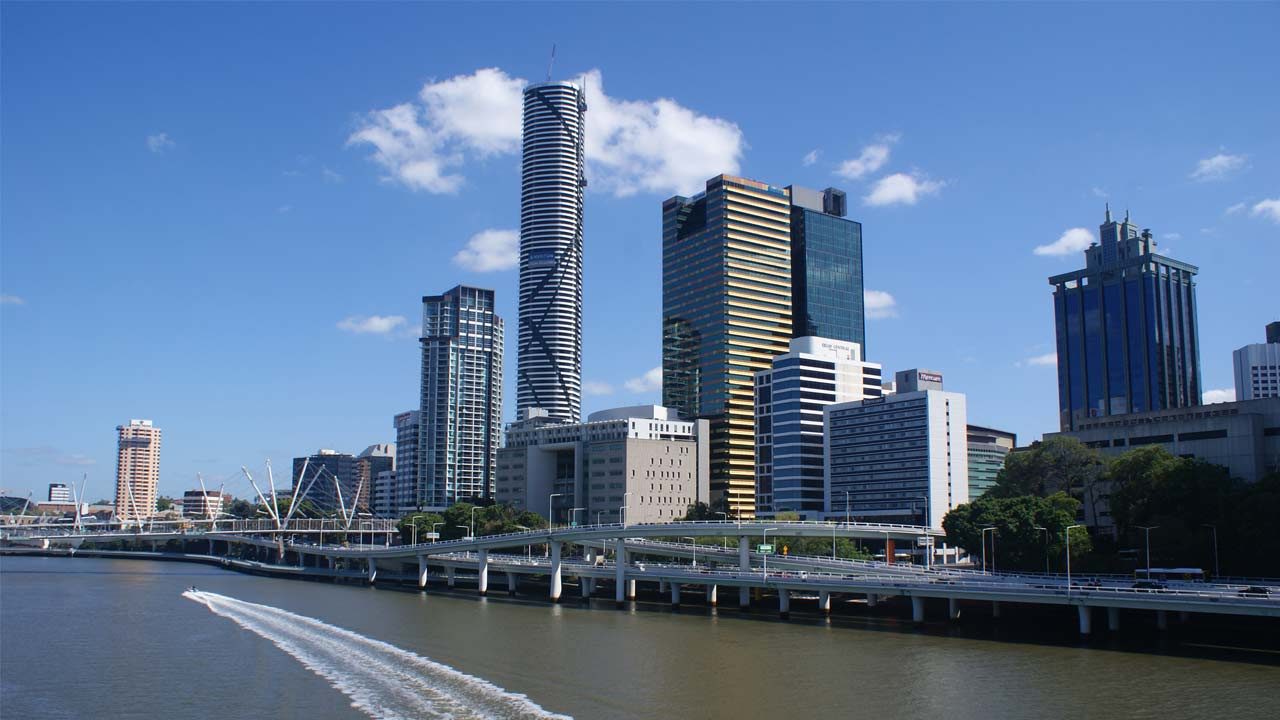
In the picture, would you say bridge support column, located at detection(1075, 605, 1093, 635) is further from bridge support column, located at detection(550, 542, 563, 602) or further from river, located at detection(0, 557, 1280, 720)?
bridge support column, located at detection(550, 542, 563, 602)

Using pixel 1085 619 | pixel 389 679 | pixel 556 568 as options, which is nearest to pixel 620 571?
pixel 556 568

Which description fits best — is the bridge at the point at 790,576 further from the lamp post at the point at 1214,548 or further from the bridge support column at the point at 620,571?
the lamp post at the point at 1214,548

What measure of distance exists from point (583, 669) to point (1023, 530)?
218ft

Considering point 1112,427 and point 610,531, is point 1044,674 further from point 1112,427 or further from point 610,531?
point 1112,427

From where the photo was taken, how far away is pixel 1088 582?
316 ft

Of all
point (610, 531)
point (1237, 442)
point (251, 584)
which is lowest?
point (251, 584)

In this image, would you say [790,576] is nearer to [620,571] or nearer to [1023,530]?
[620,571]

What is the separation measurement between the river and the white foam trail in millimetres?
235

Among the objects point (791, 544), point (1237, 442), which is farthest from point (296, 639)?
point (1237, 442)

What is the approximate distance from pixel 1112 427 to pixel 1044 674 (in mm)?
111640

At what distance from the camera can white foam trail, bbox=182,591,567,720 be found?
54688mm

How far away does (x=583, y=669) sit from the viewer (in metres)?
68.3

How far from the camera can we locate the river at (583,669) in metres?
56.2

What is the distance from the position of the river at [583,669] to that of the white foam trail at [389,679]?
235 millimetres
